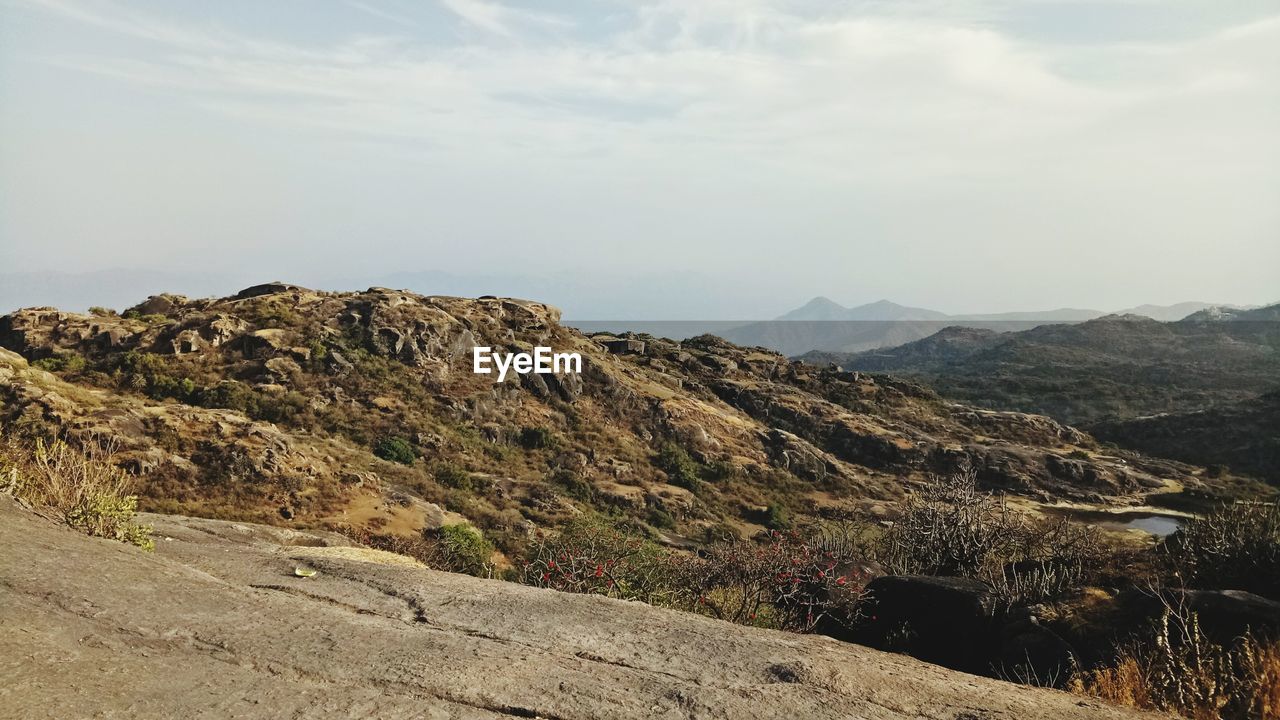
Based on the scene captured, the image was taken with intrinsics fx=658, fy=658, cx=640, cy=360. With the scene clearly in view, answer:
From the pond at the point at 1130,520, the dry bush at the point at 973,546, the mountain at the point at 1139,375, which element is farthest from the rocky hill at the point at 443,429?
the dry bush at the point at 973,546

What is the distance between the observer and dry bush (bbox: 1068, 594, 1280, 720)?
5.13 meters

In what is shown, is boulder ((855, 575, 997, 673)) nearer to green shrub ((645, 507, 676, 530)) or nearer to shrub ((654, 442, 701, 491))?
green shrub ((645, 507, 676, 530))

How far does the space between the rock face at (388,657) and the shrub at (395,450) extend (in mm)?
24460

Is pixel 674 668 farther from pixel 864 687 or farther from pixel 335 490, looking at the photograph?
pixel 335 490

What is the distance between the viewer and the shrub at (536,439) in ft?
123

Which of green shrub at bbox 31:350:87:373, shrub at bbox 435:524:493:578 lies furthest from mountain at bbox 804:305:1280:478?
green shrub at bbox 31:350:87:373

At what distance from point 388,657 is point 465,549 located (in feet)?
53.2

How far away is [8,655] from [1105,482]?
5451cm

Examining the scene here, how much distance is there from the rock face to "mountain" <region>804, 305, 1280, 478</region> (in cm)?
6650

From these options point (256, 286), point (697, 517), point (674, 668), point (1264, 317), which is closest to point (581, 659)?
point (674, 668)

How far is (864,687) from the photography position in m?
5.25

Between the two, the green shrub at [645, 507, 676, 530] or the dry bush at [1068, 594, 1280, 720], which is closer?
the dry bush at [1068, 594, 1280, 720]

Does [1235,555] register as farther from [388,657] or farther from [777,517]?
[777,517]

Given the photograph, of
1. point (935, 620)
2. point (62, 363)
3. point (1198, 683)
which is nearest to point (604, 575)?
point (935, 620)
